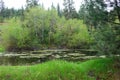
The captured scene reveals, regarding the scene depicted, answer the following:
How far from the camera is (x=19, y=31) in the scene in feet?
A: 168

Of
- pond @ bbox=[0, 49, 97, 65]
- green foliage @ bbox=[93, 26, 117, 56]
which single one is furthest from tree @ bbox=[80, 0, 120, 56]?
pond @ bbox=[0, 49, 97, 65]

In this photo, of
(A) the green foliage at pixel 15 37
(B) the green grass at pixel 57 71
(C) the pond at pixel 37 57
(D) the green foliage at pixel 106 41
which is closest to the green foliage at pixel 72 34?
(A) the green foliage at pixel 15 37

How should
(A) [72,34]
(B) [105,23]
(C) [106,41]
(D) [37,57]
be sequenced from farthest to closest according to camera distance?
(A) [72,34]
(D) [37,57]
(B) [105,23]
(C) [106,41]

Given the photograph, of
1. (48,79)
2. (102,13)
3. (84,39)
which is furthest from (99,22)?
(84,39)

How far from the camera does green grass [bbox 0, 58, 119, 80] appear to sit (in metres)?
11.7

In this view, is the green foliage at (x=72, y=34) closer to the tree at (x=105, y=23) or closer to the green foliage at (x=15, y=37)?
the green foliage at (x=15, y=37)

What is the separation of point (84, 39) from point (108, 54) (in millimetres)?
39194

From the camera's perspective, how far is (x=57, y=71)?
12094mm

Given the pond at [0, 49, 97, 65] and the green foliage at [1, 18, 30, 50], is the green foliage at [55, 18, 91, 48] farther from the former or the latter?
the pond at [0, 49, 97, 65]

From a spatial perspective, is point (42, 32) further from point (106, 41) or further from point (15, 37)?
point (106, 41)

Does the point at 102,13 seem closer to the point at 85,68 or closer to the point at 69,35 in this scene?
the point at 85,68

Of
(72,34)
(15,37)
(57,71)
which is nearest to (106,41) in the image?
(57,71)

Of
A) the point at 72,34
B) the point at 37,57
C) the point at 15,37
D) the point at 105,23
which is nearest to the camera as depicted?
the point at 105,23

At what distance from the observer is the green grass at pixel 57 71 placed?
11697 millimetres
